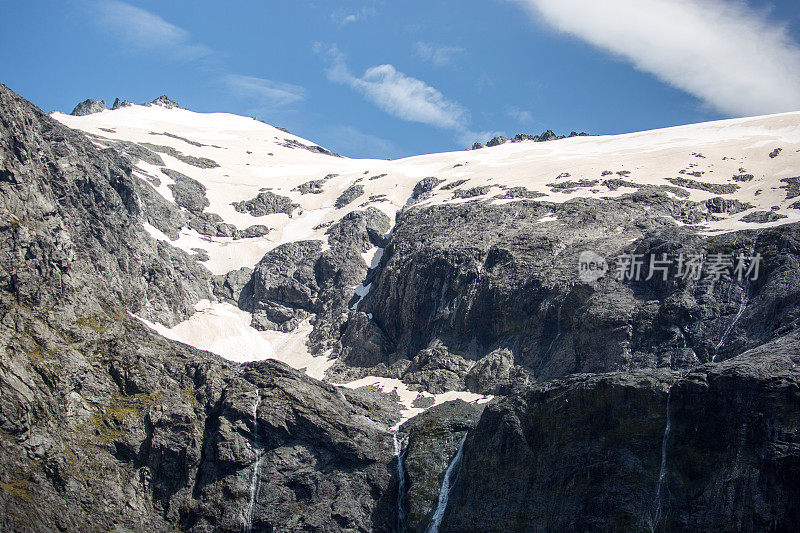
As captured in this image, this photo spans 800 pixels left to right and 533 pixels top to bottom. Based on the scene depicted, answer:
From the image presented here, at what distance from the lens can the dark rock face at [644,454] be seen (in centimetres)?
3294

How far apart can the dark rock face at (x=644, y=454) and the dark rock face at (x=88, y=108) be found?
16891cm

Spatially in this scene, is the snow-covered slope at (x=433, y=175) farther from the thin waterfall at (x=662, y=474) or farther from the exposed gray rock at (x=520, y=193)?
the thin waterfall at (x=662, y=474)

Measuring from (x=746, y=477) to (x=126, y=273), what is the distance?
211 feet

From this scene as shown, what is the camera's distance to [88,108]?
7141 inches

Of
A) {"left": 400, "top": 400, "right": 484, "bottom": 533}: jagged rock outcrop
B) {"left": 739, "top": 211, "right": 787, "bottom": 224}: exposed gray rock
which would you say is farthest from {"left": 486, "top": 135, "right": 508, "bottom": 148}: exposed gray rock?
{"left": 400, "top": 400, "right": 484, "bottom": 533}: jagged rock outcrop

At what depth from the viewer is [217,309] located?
287ft

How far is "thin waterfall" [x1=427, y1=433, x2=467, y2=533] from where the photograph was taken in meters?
43.8

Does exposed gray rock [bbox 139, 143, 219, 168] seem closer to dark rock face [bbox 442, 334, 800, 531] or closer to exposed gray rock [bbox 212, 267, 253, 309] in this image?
exposed gray rock [bbox 212, 267, 253, 309]

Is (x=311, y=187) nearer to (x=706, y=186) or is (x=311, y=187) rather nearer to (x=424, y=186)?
(x=424, y=186)

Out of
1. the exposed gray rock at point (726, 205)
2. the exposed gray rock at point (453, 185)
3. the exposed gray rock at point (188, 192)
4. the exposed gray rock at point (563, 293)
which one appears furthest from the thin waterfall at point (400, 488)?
the exposed gray rock at point (188, 192)

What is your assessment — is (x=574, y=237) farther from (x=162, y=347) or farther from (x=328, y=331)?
(x=162, y=347)

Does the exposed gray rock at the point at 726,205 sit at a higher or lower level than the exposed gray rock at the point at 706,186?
lower

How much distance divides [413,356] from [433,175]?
58412mm

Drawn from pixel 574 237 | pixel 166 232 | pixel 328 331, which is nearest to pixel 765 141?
pixel 574 237
